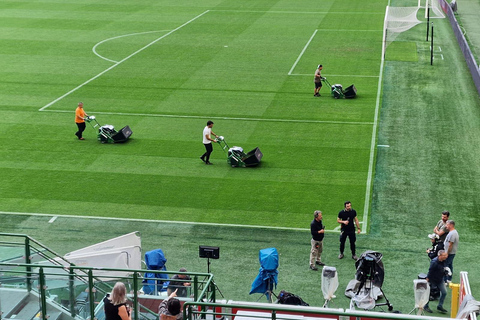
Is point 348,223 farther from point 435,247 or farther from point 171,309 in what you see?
point 171,309

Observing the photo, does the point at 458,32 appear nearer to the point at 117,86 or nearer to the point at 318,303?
the point at 117,86

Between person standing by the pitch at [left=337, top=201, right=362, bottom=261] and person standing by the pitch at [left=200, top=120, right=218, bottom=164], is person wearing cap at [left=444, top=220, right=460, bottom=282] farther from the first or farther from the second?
person standing by the pitch at [left=200, top=120, right=218, bottom=164]

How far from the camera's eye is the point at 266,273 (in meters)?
16.7

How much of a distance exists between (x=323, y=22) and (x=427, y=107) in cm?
1954

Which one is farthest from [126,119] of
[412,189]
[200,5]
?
[200,5]

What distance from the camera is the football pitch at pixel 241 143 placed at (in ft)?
67.1

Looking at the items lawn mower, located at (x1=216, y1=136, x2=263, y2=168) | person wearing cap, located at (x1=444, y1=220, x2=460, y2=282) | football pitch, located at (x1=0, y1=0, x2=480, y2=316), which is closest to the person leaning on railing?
football pitch, located at (x1=0, y1=0, x2=480, y2=316)

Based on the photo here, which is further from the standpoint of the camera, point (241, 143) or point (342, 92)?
point (342, 92)

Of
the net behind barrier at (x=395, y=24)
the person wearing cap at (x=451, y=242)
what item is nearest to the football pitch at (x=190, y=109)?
the net behind barrier at (x=395, y=24)

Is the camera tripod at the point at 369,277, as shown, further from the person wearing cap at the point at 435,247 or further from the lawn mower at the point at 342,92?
the lawn mower at the point at 342,92

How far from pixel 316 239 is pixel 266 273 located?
2.18 m

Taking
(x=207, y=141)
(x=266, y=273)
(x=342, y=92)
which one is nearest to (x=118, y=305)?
(x=266, y=273)

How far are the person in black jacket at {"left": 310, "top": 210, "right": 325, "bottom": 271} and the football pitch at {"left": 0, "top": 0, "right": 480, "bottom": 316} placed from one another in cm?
30

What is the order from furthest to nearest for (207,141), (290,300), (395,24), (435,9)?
1. (435,9)
2. (395,24)
3. (207,141)
4. (290,300)
